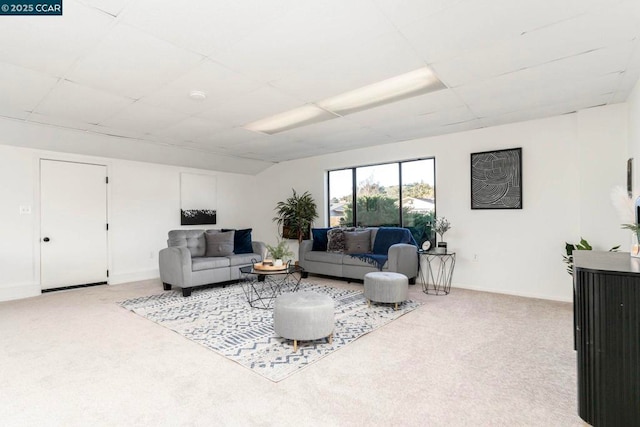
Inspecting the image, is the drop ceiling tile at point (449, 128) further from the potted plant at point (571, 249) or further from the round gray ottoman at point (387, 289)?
the round gray ottoman at point (387, 289)

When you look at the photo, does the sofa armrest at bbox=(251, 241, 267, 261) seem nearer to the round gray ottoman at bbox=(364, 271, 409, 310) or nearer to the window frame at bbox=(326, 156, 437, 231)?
the window frame at bbox=(326, 156, 437, 231)

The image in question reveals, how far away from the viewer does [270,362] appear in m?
2.60

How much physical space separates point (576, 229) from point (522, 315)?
1521 mm

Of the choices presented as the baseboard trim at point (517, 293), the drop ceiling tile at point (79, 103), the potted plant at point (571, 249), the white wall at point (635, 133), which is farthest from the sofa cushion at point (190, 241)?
the white wall at point (635, 133)

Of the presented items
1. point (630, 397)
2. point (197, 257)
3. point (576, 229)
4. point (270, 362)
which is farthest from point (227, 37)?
point (576, 229)

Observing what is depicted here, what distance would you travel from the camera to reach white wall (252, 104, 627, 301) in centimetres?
399

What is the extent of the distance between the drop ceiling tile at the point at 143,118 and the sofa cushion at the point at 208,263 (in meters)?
2.10

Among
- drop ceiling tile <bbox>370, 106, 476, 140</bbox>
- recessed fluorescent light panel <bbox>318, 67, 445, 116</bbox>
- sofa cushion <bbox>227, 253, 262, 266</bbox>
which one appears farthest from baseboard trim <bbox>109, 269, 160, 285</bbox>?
drop ceiling tile <bbox>370, 106, 476, 140</bbox>

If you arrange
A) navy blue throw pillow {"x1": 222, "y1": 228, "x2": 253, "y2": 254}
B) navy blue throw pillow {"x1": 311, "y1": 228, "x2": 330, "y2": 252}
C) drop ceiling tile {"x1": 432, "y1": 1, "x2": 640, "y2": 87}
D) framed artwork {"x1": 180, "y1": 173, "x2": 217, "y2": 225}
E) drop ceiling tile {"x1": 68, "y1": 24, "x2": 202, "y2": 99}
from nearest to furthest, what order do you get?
drop ceiling tile {"x1": 432, "y1": 1, "x2": 640, "y2": 87}, drop ceiling tile {"x1": 68, "y1": 24, "x2": 202, "y2": 99}, navy blue throw pillow {"x1": 222, "y1": 228, "x2": 253, "y2": 254}, navy blue throw pillow {"x1": 311, "y1": 228, "x2": 330, "y2": 252}, framed artwork {"x1": 180, "y1": 173, "x2": 217, "y2": 225}

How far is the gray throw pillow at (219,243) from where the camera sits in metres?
5.50

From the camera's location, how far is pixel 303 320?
9.29ft

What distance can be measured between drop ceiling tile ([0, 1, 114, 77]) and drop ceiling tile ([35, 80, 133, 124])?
1.63 feet

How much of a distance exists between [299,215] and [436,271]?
10.1ft

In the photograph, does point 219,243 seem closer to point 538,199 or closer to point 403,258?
point 403,258
